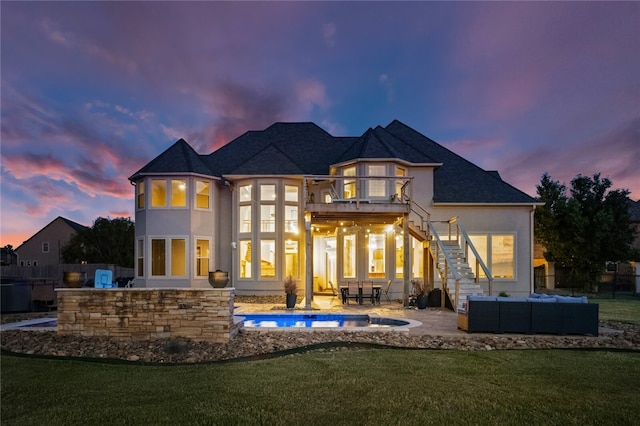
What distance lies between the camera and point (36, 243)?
42.4 metres

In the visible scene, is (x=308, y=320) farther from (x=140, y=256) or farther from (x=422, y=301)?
(x=140, y=256)

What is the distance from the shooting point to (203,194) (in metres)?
18.1

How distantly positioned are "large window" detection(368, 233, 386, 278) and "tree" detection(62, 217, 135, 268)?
26.2 meters

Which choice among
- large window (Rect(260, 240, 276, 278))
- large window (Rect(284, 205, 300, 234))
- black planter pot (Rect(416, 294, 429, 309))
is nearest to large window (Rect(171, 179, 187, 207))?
large window (Rect(260, 240, 276, 278))

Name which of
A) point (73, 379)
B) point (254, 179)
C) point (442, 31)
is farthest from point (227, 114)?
point (73, 379)

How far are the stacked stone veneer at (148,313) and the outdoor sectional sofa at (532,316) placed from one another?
218 inches

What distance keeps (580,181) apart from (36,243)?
49.8m

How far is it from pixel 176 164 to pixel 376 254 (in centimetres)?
951

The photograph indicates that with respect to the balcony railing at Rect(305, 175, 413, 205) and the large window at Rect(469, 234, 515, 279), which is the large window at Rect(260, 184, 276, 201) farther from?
the large window at Rect(469, 234, 515, 279)

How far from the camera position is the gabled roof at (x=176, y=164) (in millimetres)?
17422

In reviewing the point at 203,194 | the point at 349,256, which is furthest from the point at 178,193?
the point at 349,256

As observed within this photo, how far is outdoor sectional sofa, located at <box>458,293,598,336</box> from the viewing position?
30.0 ft

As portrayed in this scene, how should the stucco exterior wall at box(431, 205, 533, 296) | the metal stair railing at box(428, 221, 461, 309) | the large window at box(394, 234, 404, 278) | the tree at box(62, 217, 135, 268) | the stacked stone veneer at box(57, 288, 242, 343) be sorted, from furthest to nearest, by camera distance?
1. the tree at box(62, 217, 135, 268)
2. the stucco exterior wall at box(431, 205, 533, 296)
3. the large window at box(394, 234, 404, 278)
4. the metal stair railing at box(428, 221, 461, 309)
5. the stacked stone veneer at box(57, 288, 242, 343)

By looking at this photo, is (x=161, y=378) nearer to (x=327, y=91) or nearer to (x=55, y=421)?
(x=55, y=421)
